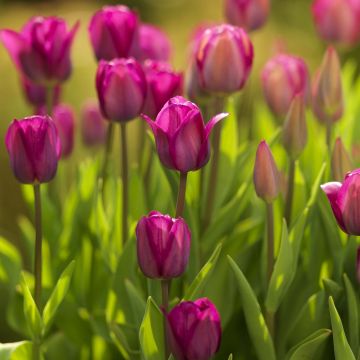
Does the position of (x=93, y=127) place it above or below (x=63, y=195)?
above

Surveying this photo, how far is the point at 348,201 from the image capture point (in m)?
0.81

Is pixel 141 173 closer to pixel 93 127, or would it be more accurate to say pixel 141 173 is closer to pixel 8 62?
pixel 93 127

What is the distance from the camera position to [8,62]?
2.50m

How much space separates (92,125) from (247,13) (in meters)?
0.33

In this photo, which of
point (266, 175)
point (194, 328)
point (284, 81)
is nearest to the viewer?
point (194, 328)

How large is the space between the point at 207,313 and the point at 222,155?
15.2 inches

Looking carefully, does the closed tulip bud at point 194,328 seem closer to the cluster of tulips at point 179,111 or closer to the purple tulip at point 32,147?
the cluster of tulips at point 179,111

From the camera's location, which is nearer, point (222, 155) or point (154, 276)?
point (154, 276)

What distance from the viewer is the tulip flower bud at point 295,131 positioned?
0.98m

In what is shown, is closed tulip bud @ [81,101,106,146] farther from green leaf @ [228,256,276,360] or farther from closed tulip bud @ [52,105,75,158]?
green leaf @ [228,256,276,360]

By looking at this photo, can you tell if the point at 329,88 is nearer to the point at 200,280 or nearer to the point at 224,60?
the point at 224,60

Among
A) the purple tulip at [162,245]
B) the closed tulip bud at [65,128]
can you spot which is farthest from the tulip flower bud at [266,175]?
the closed tulip bud at [65,128]

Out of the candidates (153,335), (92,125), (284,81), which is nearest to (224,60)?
(284,81)

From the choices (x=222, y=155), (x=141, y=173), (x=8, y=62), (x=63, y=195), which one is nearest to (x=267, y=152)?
(x=222, y=155)
